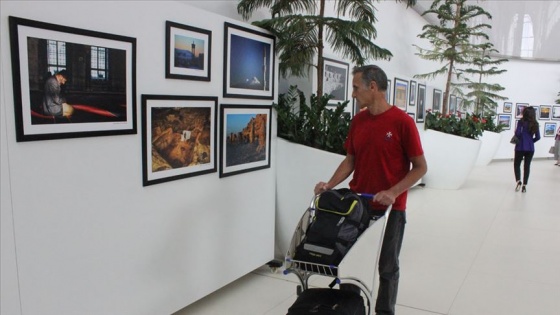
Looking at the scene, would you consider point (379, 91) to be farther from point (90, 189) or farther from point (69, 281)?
point (69, 281)

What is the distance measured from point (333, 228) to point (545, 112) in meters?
16.6

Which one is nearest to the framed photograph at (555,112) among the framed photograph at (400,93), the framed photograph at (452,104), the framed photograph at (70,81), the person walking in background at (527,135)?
the framed photograph at (452,104)

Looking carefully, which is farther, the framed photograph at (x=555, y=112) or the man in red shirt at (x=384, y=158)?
the framed photograph at (x=555, y=112)

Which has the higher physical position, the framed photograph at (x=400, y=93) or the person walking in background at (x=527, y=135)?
the framed photograph at (x=400, y=93)

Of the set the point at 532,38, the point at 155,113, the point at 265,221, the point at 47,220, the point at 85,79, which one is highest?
the point at 532,38

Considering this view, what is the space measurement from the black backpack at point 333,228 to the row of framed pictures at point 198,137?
119cm

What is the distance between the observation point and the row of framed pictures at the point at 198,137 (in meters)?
3.02

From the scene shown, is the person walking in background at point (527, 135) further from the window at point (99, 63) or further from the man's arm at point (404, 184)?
the window at point (99, 63)

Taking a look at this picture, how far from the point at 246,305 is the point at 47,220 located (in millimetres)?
1852

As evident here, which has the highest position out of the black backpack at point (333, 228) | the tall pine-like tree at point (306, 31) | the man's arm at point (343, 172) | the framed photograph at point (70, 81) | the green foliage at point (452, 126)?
the tall pine-like tree at point (306, 31)

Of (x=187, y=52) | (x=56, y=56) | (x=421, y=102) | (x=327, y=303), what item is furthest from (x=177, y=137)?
(x=421, y=102)

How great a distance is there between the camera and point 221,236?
375 cm

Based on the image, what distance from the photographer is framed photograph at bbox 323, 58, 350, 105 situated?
18.8ft

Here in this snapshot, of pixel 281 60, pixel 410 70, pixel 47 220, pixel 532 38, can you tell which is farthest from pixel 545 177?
pixel 47 220
